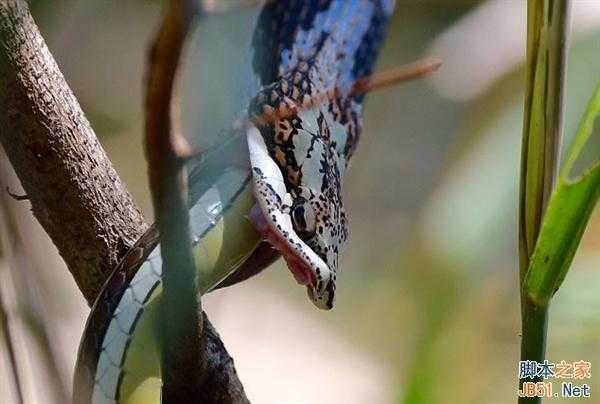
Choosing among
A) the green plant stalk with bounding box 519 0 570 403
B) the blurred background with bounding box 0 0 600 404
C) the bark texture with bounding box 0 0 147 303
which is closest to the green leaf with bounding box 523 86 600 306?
the green plant stalk with bounding box 519 0 570 403

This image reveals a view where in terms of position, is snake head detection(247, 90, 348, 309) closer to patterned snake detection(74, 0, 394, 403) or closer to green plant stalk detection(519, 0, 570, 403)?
patterned snake detection(74, 0, 394, 403)

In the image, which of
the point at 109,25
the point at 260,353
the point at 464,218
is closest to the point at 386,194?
the point at 464,218

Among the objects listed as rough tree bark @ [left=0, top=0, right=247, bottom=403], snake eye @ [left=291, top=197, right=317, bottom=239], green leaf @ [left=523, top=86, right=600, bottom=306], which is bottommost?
green leaf @ [left=523, top=86, right=600, bottom=306]

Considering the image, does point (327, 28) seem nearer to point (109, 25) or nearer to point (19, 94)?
point (109, 25)

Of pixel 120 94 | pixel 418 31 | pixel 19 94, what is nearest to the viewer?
pixel 19 94

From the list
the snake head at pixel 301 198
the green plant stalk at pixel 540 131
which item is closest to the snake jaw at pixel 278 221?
the snake head at pixel 301 198

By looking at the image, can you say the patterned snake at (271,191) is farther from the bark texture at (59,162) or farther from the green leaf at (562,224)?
the green leaf at (562,224)

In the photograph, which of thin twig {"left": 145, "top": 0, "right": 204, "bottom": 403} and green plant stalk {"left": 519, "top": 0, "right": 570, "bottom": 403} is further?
green plant stalk {"left": 519, "top": 0, "right": 570, "bottom": 403}
